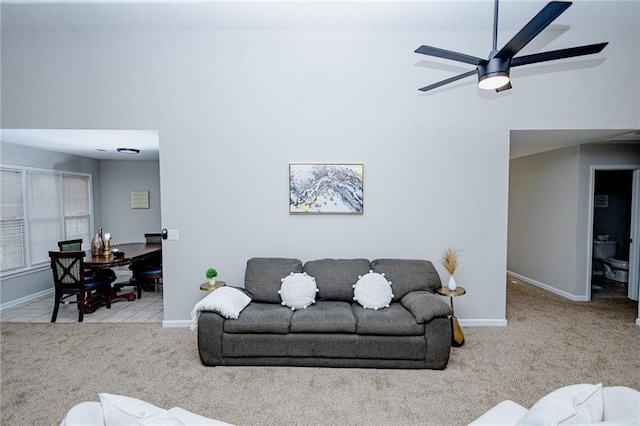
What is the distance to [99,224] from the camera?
241 inches

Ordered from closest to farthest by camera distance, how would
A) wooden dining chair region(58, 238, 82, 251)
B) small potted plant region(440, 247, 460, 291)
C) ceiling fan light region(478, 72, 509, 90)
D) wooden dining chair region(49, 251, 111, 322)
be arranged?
ceiling fan light region(478, 72, 509, 90) → small potted plant region(440, 247, 460, 291) → wooden dining chair region(49, 251, 111, 322) → wooden dining chair region(58, 238, 82, 251)

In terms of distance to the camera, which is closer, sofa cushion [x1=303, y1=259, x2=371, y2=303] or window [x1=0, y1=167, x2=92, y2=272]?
sofa cushion [x1=303, y1=259, x2=371, y2=303]

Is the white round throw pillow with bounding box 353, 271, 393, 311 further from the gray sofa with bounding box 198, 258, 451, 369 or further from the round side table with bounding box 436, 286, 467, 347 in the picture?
the round side table with bounding box 436, 286, 467, 347

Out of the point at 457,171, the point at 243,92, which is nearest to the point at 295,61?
the point at 243,92

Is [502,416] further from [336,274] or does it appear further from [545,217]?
[545,217]

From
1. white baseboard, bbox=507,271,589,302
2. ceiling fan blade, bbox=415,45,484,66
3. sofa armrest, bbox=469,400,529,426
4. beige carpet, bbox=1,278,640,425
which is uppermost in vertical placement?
ceiling fan blade, bbox=415,45,484,66

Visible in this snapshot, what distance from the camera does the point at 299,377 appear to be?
8.46 feet

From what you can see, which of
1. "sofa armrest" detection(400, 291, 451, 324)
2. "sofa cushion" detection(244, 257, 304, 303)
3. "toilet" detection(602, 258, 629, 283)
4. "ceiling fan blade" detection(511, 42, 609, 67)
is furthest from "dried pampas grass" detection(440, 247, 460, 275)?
"toilet" detection(602, 258, 629, 283)

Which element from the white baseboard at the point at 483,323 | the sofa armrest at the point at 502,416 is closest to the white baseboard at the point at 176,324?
the sofa armrest at the point at 502,416

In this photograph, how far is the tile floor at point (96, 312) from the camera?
3.90 metres

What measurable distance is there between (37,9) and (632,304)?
8593mm

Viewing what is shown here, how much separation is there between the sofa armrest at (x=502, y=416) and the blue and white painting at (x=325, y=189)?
2.41m

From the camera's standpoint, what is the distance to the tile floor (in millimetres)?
3896

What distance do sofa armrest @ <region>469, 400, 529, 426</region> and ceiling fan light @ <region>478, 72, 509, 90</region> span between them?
6.63 feet
